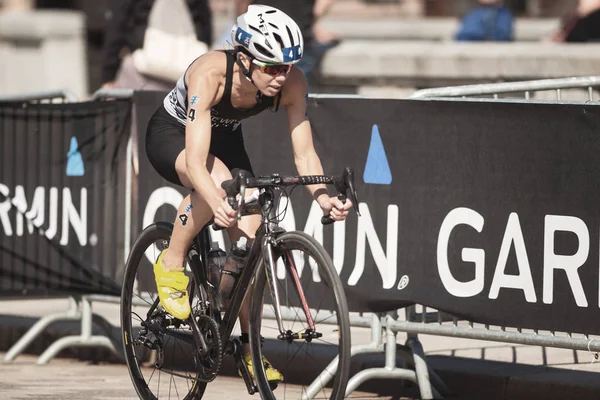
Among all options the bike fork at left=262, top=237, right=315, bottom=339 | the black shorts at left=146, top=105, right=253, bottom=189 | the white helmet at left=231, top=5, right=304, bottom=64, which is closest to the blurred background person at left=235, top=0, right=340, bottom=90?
the black shorts at left=146, top=105, right=253, bottom=189

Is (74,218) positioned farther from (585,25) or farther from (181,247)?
(585,25)

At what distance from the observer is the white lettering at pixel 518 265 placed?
7.89 m

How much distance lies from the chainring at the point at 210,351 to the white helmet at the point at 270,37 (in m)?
1.32

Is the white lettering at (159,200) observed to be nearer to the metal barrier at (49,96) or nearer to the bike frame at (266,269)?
the metal barrier at (49,96)

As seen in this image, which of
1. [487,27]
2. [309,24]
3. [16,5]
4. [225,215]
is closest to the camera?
[225,215]

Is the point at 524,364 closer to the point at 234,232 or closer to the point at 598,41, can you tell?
the point at 234,232

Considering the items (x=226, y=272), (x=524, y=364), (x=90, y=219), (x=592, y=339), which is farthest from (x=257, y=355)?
(x=90, y=219)

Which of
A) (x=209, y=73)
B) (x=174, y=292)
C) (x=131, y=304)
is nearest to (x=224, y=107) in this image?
(x=209, y=73)

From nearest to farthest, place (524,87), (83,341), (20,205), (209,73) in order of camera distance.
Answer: (209,73) → (524,87) → (83,341) → (20,205)

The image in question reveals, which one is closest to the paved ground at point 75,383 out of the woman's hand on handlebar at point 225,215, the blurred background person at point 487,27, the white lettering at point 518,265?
the white lettering at point 518,265

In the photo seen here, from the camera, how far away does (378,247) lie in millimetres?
8453

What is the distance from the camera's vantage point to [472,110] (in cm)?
812

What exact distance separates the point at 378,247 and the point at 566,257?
3.72 feet

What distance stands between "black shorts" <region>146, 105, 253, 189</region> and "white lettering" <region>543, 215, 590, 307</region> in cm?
156
